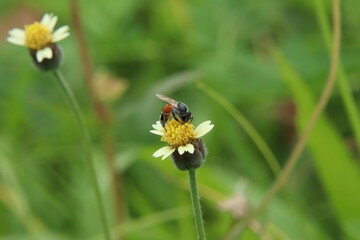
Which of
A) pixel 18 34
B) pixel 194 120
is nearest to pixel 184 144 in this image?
pixel 18 34

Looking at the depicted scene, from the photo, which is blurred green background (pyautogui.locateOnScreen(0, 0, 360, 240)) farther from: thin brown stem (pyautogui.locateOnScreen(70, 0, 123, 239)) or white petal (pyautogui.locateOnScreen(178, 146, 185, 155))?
white petal (pyautogui.locateOnScreen(178, 146, 185, 155))

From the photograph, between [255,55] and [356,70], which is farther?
[255,55]

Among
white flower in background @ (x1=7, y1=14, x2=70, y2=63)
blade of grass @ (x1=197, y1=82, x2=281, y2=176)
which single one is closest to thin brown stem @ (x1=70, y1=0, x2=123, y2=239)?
blade of grass @ (x1=197, y1=82, x2=281, y2=176)

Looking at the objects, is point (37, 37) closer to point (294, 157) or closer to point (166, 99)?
point (166, 99)

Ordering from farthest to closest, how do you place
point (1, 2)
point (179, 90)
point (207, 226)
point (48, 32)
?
point (1, 2)
point (179, 90)
point (207, 226)
point (48, 32)

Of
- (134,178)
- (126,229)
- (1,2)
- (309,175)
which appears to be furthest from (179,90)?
(1,2)

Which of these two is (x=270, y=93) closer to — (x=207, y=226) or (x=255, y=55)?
(x=255, y=55)
